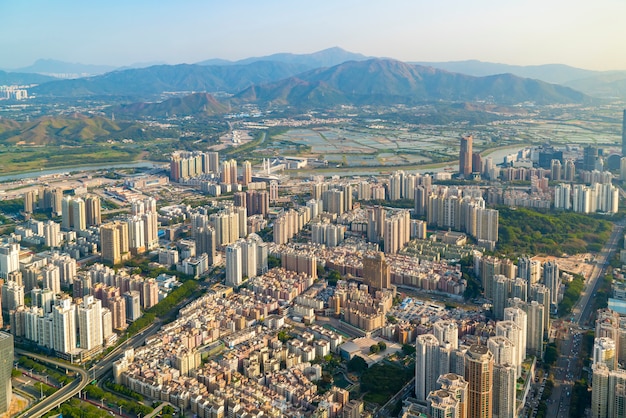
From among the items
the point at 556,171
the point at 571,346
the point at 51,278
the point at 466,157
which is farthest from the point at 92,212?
the point at 556,171

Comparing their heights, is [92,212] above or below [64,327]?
above

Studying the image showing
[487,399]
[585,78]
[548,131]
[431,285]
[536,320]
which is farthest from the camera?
[585,78]

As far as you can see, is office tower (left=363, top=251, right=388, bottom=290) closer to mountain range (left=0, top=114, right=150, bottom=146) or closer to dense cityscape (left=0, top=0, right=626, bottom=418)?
dense cityscape (left=0, top=0, right=626, bottom=418)

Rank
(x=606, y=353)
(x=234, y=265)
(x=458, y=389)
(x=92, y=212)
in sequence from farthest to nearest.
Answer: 1. (x=92, y=212)
2. (x=234, y=265)
3. (x=606, y=353)
4. (x=458, y=389)

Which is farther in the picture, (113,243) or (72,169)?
(72,169)

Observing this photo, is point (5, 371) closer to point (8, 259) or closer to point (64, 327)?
point (64, 327)

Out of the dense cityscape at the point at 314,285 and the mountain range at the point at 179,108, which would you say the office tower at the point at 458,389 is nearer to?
the dense cityscape at the point at 314,285

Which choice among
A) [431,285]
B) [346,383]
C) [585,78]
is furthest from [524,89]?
[346,383]

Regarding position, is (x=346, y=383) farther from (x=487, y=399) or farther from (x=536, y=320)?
(x=536, y=320)
